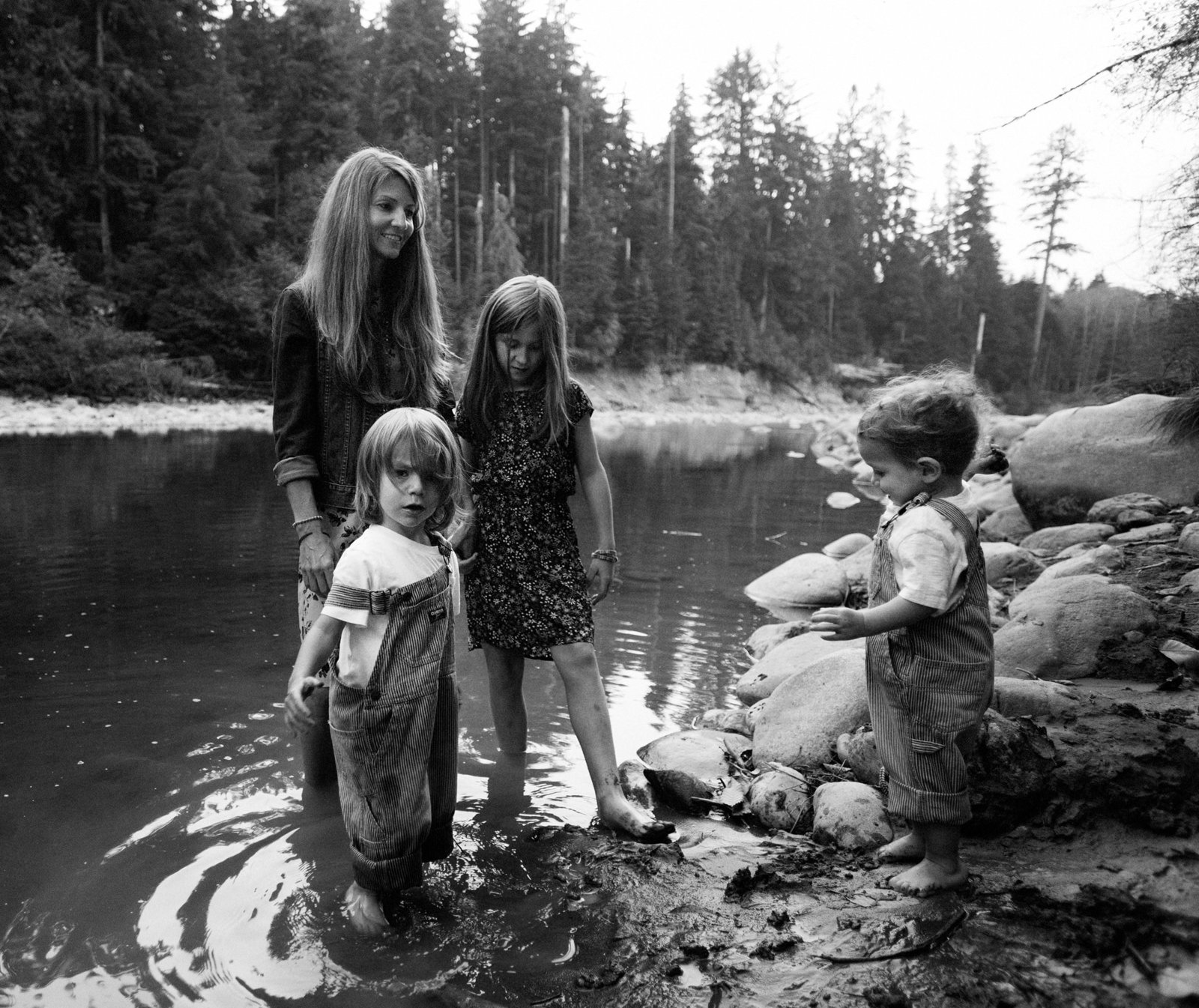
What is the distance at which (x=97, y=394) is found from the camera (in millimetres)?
22438

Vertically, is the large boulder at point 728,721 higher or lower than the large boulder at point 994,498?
lower

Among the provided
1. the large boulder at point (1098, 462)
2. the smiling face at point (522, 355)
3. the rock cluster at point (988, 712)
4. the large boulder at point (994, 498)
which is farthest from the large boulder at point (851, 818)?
the large boulder at point (994, 498)

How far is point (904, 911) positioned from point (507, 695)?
5.38 feet

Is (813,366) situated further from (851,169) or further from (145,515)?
(145,515)

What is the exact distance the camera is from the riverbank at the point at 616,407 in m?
20.0

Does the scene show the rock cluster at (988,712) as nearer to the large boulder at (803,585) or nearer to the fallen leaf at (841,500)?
the large boulder at (803,585)

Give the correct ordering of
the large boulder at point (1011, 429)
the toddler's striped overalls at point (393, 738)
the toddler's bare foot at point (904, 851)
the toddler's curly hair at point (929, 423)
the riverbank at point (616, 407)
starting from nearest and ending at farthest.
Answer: the toddler's striped overalls at point (393, 738)
the toddler's curly hair at point (929, 423)
the toddler's bare foot at point (904, 851)
the large boulder at point (1011, 429)
the riverbank at point (616, 407)

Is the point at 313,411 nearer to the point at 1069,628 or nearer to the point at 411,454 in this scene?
the point at 411,454

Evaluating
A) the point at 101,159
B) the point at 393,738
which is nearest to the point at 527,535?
the point at 393,738

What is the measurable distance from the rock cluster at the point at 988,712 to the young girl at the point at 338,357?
5.37 feet

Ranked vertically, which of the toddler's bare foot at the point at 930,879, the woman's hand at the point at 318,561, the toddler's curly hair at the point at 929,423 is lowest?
the toddler's bare foot at the point at 930,879

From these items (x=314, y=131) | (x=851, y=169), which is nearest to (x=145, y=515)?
(x=314, y=131)

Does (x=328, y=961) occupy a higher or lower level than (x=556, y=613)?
lower

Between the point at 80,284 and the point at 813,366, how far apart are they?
1482 inches
